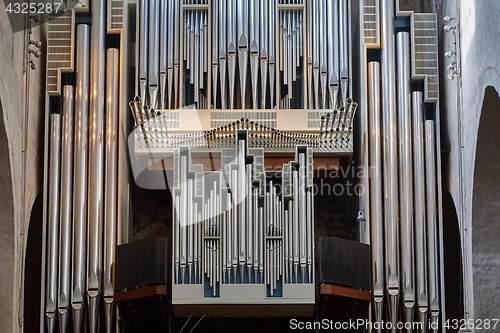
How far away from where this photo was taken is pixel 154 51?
20.8 m

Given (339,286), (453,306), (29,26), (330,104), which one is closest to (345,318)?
(339,286)

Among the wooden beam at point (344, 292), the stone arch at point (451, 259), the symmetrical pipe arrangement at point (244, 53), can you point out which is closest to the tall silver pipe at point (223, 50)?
the symmetrical pipe arrangement at point (244, 53)

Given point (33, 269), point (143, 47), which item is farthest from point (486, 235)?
point (33, 269)

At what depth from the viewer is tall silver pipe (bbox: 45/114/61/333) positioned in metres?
19.1

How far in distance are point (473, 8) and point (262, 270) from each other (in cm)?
504

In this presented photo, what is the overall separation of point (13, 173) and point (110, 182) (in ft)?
6.46

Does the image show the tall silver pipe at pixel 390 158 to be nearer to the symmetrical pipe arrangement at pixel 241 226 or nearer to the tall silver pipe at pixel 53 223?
the symmetrical pipe arrangement at pixel 241 226

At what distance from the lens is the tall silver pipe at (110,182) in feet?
63.1

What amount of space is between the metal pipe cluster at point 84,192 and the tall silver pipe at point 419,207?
15.8ft

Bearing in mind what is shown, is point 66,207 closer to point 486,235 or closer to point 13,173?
point 13,173

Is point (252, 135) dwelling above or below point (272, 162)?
above

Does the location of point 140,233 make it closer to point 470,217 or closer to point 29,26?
point 29,26

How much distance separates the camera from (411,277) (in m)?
19.2

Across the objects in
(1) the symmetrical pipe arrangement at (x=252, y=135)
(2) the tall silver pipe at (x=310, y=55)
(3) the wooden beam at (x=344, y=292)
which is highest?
(2) the tall silver pipe at (x=310, y=55)
